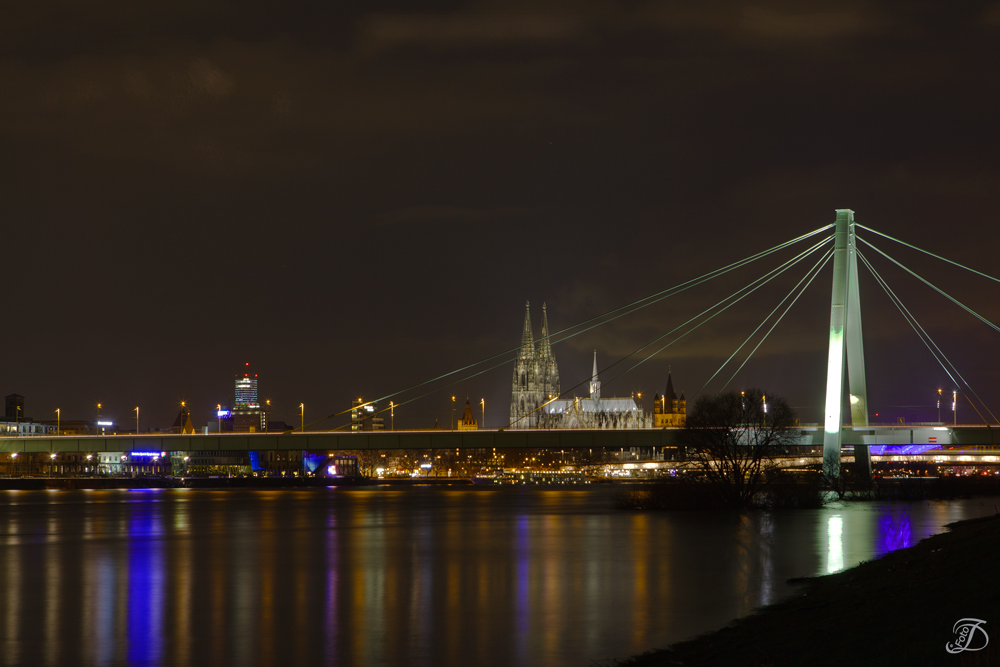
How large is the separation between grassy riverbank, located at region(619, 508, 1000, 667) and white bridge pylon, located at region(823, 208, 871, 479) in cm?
4198

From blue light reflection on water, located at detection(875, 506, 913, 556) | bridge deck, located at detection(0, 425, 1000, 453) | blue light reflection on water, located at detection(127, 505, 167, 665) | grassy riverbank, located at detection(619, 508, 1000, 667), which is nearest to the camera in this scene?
grassy riverbank, located at detection(619, 508, 1000, 667)

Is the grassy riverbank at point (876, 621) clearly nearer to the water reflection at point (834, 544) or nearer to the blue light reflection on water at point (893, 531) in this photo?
the water reflection at point (834, 544)

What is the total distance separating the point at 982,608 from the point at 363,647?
11478mm

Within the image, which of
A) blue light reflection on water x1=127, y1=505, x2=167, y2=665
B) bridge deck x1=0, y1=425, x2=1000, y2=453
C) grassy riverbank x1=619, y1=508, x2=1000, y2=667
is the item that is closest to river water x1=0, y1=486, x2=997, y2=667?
blue light reflection on water x1=127, y1=505, x2=167, y2=665

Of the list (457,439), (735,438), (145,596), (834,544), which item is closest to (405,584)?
(145,596)

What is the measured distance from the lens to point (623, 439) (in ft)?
300

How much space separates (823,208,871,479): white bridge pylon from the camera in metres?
68.6

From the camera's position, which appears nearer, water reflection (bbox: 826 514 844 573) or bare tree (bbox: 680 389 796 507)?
water reflection (bbox: 826 514 844 573)

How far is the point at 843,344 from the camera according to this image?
224 ft

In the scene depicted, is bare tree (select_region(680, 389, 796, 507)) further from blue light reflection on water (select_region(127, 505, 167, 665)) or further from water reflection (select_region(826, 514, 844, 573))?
blue light reflection on water (select_region(127, 505, 167, 665))

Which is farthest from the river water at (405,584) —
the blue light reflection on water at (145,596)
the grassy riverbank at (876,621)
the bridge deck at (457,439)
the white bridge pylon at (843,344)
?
the bridge deck at (457,439)

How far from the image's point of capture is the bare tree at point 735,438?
227ft

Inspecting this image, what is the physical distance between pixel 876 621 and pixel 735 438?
5222cm

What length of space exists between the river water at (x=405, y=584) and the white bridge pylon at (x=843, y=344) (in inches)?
335
